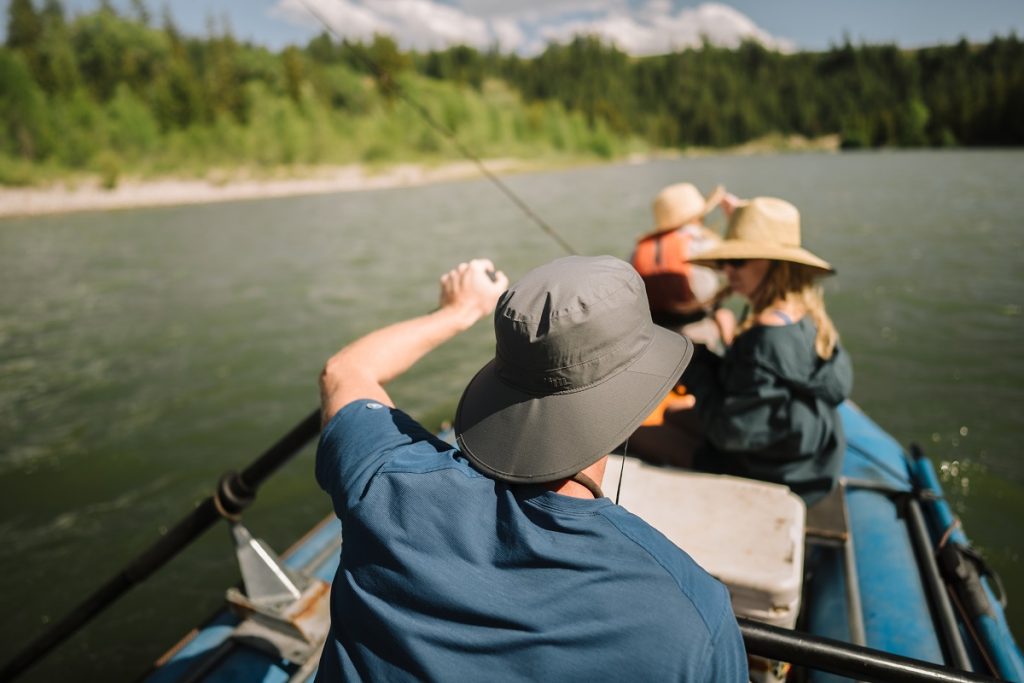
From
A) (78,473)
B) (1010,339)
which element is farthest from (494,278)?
(1010,339)

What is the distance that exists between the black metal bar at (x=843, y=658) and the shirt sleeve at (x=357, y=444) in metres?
0.86

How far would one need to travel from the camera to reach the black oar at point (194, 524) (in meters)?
2.17

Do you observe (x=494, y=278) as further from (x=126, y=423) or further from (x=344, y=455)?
(x=126, y=423)

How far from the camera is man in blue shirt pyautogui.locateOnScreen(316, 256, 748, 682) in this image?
3.21 ft

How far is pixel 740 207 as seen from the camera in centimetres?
293

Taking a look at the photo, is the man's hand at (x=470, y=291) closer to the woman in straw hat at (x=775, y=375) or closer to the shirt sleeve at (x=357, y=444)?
the shirt sleeve at (x=357, y=444)

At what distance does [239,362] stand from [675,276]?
688 centimetres

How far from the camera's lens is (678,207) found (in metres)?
4.24

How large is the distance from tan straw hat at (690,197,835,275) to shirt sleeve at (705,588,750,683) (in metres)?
1.84

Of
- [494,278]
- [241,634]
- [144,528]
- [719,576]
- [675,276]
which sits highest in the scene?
[494,278]

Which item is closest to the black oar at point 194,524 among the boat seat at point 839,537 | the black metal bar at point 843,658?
the black metal bar at point 843,658

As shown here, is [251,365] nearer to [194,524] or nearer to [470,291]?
[194,524]

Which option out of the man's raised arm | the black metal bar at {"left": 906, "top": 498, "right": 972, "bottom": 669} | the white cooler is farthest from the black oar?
the black metal bar at {"left": 906, "top": 498, "right": 972, "bottom": 669}

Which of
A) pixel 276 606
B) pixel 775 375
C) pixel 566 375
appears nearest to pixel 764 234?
Result: pixel 775 375
